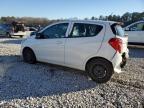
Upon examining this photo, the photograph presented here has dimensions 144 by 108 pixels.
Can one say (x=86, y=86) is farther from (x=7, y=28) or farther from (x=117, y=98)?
(x=7, y=28)

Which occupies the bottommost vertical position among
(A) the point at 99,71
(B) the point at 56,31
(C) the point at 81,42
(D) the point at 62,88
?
(D) the point at 62,88

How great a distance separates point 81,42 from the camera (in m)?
6.59

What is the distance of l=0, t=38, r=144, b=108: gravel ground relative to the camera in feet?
16.0

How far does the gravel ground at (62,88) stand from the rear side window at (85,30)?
3.96 ft

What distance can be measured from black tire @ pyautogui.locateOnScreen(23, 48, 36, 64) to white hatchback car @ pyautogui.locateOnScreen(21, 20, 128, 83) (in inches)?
25.8

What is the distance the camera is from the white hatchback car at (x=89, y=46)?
623 cm

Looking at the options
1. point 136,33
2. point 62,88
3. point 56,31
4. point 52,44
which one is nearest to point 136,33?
point 136,33

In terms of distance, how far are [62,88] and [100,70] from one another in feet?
4.02

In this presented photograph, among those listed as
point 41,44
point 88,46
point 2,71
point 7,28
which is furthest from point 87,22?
point 7,28

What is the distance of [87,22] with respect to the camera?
6676mm

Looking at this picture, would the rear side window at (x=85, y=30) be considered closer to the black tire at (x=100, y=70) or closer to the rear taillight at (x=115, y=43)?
the rear taillight at (x=115, y=43)

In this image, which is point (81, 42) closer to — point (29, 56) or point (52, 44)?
point (52, 44)

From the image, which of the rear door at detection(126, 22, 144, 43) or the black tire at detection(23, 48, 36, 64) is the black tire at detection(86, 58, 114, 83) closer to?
the black tire at detection(23, 48, 36, 64)

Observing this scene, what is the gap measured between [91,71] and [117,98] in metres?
1.41
